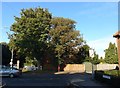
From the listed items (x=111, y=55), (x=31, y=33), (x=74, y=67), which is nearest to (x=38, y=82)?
(x=31, y=33)

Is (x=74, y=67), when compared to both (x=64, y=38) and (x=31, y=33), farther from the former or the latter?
(x=31, y=33)

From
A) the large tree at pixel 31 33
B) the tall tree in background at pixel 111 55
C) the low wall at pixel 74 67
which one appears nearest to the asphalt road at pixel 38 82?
the large tree at pixel 31 33

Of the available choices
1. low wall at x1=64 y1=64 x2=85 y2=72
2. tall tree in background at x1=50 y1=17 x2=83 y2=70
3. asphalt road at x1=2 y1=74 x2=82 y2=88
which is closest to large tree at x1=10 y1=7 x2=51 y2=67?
tall tree in background at x1=50 y1=17 x2=83 y2=70

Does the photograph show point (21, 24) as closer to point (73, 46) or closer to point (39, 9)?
point (39, 9)

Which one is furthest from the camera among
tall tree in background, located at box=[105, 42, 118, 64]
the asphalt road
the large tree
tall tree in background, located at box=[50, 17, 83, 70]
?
tall tree in background, located at box=[105, 42, 118, 64]

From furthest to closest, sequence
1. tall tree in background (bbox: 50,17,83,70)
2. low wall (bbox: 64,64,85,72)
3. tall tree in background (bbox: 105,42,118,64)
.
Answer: tall tree in background (bbox: 105,42,118,64) < low wall (bbox: 64,64,85,72) < tall tree in background (bbox: 50,17,83,70)

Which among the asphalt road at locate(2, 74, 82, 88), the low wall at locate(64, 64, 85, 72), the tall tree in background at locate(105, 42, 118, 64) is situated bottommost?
the asphalt road at locate(2, 74, 82, 88)

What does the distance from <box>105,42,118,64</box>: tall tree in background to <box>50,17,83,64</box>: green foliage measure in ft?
97.9

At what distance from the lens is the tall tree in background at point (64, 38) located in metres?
64.0

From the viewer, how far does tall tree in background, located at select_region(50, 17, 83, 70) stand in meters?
64.0

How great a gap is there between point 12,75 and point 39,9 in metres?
28.6

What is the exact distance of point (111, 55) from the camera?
102938 millimetres

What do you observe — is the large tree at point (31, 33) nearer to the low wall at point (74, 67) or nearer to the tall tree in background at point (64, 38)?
the tall tree in background at point (64, 38)

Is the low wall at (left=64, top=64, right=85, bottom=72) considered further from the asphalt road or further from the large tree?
the asphalt road
